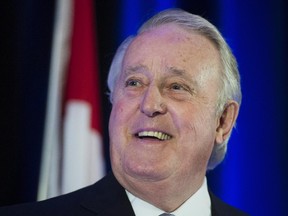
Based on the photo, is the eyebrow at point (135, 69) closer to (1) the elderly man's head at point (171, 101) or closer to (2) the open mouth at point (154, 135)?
(1) the elderly man's head at point (171, 101)

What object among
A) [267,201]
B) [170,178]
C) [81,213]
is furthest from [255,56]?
[81,213]

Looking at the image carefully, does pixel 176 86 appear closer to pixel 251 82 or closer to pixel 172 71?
pixel 172 71

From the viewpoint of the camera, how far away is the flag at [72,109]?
2.48 meters

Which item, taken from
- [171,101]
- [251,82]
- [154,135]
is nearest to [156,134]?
[154,135]

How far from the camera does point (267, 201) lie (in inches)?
108

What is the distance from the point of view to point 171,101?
1856 millimetres

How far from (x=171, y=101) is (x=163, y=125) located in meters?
0.09

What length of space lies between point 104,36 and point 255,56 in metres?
0.62

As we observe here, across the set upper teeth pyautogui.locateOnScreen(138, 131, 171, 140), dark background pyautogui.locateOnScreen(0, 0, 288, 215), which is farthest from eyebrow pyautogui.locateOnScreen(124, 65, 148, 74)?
dark background pyautogui.locateOnScreen(0, 0, 288, 215)

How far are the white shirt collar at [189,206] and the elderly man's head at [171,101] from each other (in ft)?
0.10

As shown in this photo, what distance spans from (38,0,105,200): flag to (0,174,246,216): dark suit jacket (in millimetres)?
626

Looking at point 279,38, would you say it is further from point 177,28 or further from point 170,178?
point 170,178

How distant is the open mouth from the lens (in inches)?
70.9

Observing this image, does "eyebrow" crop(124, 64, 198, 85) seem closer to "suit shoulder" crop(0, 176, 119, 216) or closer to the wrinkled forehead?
the wrinkled forehead
